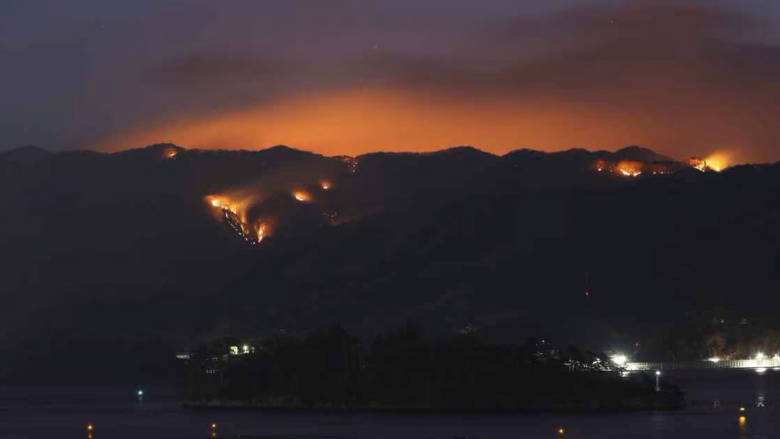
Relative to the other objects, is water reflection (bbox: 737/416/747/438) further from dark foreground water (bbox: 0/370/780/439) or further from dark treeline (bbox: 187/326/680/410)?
dark treeline (bbox: 187/326/680/410)

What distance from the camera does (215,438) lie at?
136500 millimetres

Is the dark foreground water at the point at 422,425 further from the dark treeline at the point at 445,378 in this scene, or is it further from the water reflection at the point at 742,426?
the dark treeline at the point at 445,378

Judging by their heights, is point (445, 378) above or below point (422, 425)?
above

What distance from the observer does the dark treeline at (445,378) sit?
183 metres

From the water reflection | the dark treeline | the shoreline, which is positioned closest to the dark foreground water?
the water reflection

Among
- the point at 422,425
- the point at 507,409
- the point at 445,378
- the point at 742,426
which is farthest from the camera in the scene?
the point at 445,378

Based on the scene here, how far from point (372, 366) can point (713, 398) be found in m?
43.4

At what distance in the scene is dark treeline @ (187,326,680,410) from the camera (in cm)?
18325

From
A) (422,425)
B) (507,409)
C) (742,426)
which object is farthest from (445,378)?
(742,426)

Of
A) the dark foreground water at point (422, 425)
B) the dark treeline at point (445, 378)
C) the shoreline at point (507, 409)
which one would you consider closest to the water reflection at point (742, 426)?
the dark foreground water at point (422, 425)

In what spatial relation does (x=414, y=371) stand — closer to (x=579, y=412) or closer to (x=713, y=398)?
(x=579, y=412)

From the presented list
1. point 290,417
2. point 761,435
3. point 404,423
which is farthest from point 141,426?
point 761,435

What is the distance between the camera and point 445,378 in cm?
18812

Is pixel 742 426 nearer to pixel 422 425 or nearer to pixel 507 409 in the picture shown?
pixel 422 425
